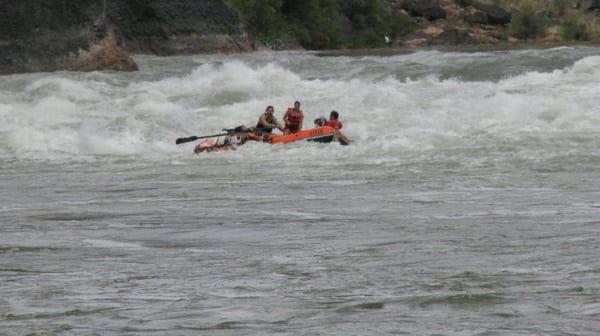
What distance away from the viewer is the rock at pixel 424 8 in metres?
72.0

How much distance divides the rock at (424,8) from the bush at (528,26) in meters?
4.37

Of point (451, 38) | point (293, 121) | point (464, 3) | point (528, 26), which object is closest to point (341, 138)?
point (293, 121)

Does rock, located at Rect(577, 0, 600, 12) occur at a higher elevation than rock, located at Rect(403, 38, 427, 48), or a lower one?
higher

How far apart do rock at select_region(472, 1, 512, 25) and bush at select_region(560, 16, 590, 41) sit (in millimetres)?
3078

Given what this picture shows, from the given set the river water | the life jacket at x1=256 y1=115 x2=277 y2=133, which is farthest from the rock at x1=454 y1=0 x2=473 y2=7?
the life jacket at x1=256 y1=115 x2=277 y2=133

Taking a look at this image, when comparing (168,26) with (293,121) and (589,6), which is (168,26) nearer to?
(293,121)

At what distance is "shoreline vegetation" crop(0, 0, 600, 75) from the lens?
37688 millimetres

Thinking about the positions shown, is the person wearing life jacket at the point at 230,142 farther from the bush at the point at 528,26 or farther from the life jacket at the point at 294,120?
the bush at the point at 528,26

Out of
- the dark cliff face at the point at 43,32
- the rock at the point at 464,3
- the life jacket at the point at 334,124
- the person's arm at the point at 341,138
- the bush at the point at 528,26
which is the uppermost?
the rock at the point at 464,3

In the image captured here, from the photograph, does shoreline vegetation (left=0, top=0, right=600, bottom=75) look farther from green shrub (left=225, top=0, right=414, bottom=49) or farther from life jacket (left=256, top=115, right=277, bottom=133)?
life jacket (left=256, top=115, right=277, bottom=133)

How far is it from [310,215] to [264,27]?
46.9 metres

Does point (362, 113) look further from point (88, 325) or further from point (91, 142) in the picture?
point (88, 325)

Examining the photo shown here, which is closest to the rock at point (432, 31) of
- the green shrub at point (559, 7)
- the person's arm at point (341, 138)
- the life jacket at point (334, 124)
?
the green shrub at point (559, 7)

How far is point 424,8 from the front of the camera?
72688 mm
